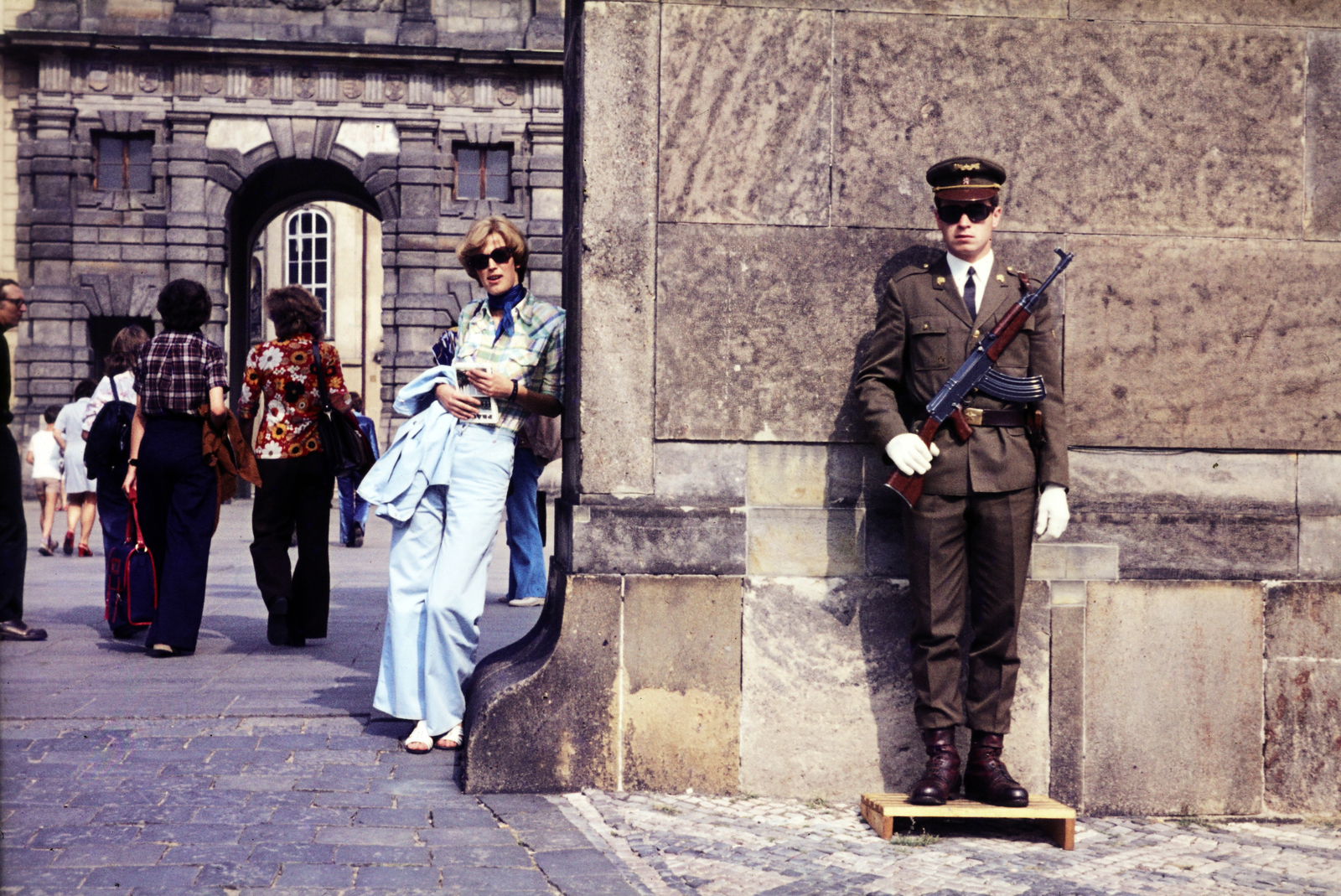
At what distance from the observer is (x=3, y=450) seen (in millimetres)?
6883

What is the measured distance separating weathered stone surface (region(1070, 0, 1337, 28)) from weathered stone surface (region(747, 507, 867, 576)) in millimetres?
1837

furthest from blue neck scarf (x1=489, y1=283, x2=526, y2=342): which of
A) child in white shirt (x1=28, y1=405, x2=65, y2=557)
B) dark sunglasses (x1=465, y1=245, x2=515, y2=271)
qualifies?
child in white shirt (x1=28, y1=405, x2=65, y2=557)

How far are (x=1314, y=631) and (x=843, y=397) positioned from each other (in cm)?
170

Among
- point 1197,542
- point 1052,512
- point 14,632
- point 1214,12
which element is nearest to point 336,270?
point 14,632

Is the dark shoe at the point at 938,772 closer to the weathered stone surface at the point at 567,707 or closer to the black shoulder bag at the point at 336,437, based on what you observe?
the weathered stone surface at the point at 567,707

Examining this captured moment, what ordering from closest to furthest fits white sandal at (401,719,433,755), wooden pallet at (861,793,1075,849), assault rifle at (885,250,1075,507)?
1. wooden pallet at (861,793,1075,849)
2. assault rifle at (885,250,1075,507)
3. white sandal at (401,719,433,755)

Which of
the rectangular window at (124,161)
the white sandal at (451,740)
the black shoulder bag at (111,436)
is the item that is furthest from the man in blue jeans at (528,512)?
the rectangular window at (124,161)

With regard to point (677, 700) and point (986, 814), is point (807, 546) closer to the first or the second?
point (677, 700)

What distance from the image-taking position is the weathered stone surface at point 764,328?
4523 millimetres

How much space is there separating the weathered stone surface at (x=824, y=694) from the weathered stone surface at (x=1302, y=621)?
1.19 metres

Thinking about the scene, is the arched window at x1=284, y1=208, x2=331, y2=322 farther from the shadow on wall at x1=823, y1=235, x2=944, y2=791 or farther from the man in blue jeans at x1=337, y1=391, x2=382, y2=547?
the shadow on wall at x1=823, y1=235, x2=944, y2=791

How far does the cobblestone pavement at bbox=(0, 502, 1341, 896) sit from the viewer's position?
11.5ft

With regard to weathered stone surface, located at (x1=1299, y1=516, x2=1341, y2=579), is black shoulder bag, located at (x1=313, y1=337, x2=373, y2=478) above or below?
above

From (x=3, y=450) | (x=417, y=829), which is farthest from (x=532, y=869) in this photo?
(x=3, y=450)
